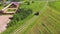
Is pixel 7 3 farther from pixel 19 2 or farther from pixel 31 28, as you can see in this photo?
pixel 31 28

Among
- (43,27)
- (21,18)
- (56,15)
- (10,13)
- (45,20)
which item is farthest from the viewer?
(10,13)

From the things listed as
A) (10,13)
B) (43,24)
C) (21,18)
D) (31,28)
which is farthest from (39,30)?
(10,13)

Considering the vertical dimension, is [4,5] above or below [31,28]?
below

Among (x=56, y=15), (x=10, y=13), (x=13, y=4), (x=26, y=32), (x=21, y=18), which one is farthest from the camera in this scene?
(x=13, y=4)

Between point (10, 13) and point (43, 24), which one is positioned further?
point (10, 13)

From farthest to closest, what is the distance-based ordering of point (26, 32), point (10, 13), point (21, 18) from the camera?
point (10, 13)
point (21, 18)
point (26, 32)

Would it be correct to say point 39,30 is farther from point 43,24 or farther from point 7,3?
point 7,3

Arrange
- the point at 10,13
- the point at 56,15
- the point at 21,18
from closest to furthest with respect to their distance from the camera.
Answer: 1. the point at 56,15
2. the point at 21,18
3. the point at 10,13

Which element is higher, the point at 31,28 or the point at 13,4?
the point at 31,28

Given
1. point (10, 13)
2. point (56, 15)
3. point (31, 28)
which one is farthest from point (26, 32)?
point (10, 13)
